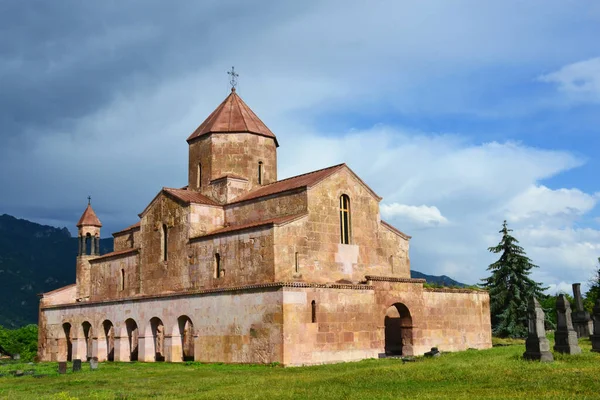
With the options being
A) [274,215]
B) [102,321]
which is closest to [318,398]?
[274,215]

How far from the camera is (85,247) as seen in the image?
128 ft

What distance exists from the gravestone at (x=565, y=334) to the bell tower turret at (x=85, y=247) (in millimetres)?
28357

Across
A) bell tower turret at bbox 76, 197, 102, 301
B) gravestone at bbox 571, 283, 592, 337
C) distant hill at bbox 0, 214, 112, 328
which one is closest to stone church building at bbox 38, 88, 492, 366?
bell tower turret at bbox 76, 197, 102, 301

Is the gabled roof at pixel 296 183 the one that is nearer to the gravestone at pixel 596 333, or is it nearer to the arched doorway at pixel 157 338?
the arched doorway at pixel 157 338

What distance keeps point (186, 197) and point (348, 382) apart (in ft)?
55.5

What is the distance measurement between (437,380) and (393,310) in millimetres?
16285

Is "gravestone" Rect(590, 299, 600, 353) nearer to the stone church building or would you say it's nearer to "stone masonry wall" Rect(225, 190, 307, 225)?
the stone church building

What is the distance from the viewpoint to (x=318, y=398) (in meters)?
13.1

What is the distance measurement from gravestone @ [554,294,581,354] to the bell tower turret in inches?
1116

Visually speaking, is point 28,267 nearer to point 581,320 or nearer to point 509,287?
point 509,287

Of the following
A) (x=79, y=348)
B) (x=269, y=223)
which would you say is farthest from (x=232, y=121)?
(x=79, y=348)

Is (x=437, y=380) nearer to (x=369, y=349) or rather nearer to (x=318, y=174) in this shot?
(x=369, y=349)

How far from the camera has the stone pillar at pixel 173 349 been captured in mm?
27609

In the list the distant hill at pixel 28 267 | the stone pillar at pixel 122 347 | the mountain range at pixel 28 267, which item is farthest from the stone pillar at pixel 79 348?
the distant hill at pixel 28 267
